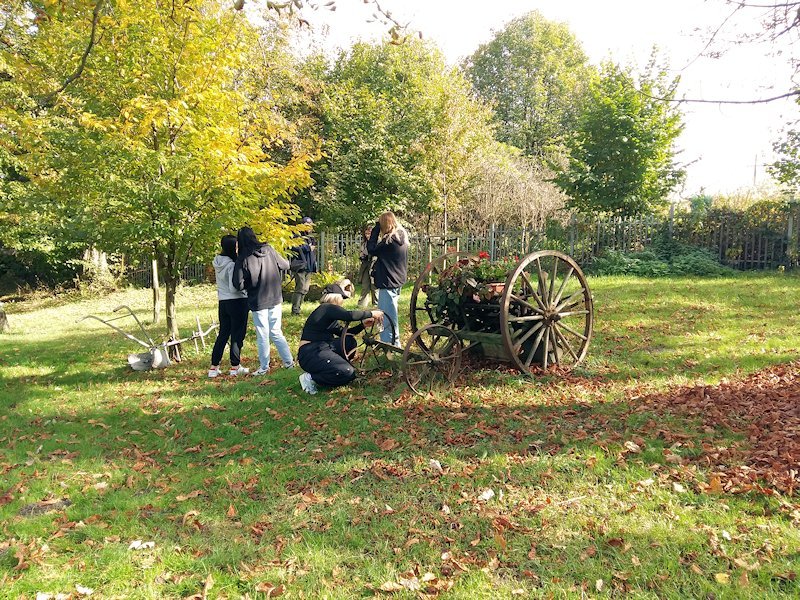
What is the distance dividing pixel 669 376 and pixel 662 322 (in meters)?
3.30

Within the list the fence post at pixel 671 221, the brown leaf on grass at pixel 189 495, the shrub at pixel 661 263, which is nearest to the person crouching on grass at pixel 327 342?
the brown leaf on grass at pixel 189 495

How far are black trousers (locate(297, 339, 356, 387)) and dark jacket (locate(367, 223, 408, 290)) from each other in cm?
153

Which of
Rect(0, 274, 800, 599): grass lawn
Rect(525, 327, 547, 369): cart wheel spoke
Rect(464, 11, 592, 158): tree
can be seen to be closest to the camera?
Rect(0, 274, 800, 599): grass lawn

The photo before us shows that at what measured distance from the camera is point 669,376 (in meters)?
6.79

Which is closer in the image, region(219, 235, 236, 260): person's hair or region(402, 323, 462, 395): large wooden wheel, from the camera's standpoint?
region(402, 323, 462, 395): large wooden wheel

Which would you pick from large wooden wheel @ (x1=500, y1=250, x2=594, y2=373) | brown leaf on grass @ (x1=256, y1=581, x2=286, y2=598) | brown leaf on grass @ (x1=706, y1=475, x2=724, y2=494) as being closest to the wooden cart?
large wooden wheel @ (x1=500, y1=250, x2=594, y2=373)

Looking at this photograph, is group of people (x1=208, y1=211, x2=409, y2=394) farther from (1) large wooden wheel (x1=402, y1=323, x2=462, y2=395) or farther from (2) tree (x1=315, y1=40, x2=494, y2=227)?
(2) tree (x1=315, y1=40, x2=494, y2=227)

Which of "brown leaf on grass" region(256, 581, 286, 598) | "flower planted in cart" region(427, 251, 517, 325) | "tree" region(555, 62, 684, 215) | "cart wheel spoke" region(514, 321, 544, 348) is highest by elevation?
"tree" region(555, 62, 684, 215)

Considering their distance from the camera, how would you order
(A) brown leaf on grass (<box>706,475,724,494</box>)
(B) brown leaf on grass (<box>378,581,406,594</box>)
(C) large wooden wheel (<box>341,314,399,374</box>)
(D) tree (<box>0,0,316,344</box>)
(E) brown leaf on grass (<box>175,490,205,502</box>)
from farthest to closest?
→ (D) tree (<box>0,0,316,344</box>) → (C) large wooden wheel (<box>341,314,399,374</box>) → (E) brown leaf on grass (<box>175,490,205,502</box>) → (A) brown leaf on grass (<box>706,475,724,494</box>) → (B) brown leaf on grass (<box>378,581,406,594</box>)

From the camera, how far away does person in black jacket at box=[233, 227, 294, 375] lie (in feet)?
24.2

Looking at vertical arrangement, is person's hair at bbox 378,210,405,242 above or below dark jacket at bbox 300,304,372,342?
above

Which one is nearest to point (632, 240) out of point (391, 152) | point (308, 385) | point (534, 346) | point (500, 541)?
point (391, 152)

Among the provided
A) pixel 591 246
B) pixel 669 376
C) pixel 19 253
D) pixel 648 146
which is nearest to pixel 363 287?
pixel 669 376

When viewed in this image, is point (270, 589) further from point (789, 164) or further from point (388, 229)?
point (789, 164)
